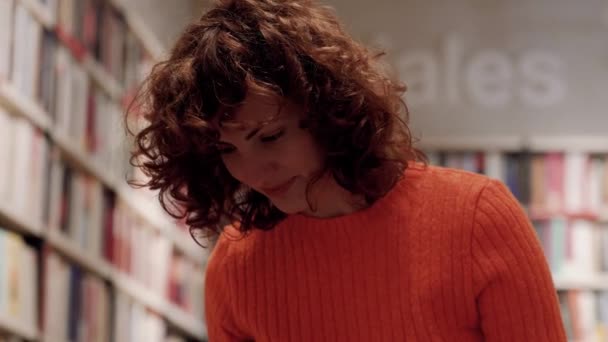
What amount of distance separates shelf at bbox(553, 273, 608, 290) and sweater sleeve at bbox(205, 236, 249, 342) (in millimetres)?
2963

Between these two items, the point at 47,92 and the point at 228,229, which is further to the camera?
the point at 47,92

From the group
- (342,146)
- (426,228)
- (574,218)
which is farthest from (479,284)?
(574,218)

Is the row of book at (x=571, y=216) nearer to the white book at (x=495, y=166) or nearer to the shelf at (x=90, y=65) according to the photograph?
the white book at (x=495, y=166)

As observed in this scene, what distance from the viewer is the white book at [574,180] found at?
13.6 ft

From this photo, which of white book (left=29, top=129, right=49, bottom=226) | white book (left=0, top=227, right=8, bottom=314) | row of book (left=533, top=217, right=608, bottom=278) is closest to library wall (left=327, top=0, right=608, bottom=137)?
row of book (left=533, top=217, right=608, bottom=278)

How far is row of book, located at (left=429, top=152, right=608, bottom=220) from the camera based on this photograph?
4.16 meters

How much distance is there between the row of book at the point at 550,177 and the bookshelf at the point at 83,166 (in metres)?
1.41

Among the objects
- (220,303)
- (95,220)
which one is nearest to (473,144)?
(95,220)

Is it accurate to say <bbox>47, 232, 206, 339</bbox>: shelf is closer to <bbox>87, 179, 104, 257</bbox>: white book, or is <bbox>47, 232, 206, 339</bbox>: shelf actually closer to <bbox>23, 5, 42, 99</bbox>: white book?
<bbox>87, 179, 104, 257</bbox>: white book

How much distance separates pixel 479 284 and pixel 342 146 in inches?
9.1

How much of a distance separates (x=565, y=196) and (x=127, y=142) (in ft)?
7.23

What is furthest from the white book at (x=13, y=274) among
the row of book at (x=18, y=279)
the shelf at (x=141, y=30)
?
the shelf at (x=141, y=30)

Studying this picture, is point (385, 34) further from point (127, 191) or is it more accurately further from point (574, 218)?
point (127, 191)

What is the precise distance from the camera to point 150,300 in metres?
3.20
